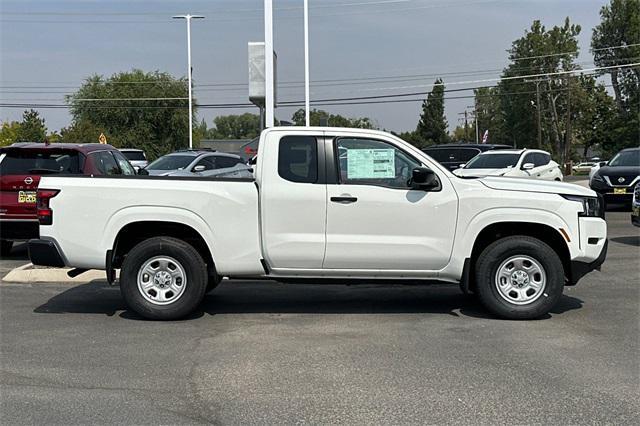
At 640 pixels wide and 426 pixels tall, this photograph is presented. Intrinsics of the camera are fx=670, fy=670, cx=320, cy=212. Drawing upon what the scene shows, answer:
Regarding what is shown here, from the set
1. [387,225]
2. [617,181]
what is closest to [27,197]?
[387,225]

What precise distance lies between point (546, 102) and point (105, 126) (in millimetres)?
45864

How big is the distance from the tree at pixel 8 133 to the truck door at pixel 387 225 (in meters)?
42.6

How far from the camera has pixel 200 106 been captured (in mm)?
64812

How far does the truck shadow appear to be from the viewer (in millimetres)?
7520

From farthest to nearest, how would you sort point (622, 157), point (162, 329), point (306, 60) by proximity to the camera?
point (306, 60), point (622, 157), point (162, 329)

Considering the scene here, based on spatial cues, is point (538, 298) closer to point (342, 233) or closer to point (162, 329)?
point (342, 233)

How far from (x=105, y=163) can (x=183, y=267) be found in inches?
196

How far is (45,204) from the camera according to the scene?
6.92 m

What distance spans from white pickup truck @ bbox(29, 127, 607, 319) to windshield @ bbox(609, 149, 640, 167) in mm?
12907

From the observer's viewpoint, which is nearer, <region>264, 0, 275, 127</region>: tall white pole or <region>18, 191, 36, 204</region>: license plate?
<region>18, 191, 36, 204</region>: license plate

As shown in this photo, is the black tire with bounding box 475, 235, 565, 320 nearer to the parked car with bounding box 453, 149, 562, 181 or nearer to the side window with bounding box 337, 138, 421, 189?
the side window with bounding box 337, 138, 421, 189

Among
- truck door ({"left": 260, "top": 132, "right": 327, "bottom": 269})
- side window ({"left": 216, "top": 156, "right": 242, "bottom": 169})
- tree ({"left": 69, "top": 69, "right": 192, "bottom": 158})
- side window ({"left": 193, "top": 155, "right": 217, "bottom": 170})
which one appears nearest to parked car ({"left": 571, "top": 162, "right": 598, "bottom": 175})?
tree ({"left": 69, "top": 69, "right": 192, "bottom": 158})

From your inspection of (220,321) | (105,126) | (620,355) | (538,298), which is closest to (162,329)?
(220,321)

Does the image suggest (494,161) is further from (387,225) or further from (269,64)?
(387,225)
